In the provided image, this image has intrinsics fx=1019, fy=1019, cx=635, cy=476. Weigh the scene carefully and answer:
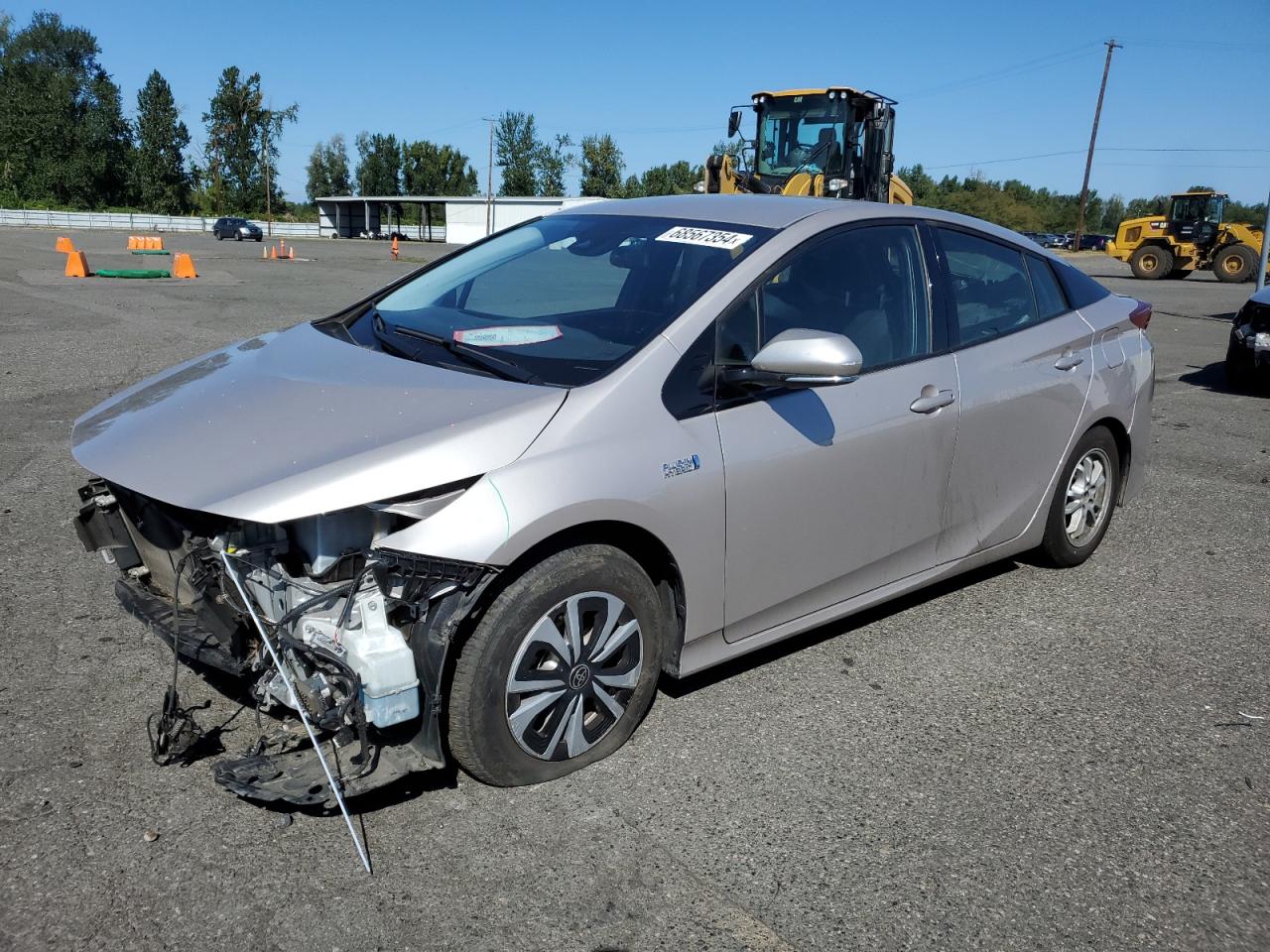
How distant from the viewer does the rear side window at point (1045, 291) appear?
178 inches

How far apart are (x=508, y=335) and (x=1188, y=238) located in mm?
34358

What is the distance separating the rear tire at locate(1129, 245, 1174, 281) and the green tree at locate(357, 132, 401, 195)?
9322 centimetres

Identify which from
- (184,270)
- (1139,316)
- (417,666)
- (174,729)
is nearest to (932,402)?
(1139,316)

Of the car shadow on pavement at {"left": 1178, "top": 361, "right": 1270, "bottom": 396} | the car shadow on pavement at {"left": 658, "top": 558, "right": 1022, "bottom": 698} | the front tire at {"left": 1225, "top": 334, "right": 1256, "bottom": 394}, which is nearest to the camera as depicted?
the car shadow on pavement at {"left": 658, "top": 558, "right": 1022, "bottom": 698}

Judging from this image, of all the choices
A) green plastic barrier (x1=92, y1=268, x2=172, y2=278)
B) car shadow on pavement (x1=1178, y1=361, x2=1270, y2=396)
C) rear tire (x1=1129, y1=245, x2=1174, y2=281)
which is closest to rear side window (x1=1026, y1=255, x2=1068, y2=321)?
car shadow on pavement (x1=1178, y1=361, x2=1270, y2=396)

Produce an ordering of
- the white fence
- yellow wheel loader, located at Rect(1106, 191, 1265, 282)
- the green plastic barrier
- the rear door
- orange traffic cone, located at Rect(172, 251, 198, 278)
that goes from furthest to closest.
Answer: the white fence → yellow wheel loader, located at Rect(1106, 191, 1265, 282) → orange traffic cone, located at Rect(172, 251, 198, 278) → the green plastic barrier → the rear door

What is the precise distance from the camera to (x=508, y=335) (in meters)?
3.34

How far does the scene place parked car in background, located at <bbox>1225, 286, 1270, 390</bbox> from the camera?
32.2 ft

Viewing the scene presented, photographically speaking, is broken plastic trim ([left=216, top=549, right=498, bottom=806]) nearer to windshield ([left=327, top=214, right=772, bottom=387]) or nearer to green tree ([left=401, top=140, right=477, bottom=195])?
windshield ([left=327, top=214, right=772, bottom=387])

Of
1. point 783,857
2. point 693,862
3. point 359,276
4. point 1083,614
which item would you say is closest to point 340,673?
point 693,862

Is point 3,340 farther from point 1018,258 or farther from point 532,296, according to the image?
point 1018,258

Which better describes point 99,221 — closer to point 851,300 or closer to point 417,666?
point 851,300

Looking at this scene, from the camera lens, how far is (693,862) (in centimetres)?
267

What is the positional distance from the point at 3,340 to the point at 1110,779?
35.9ft
